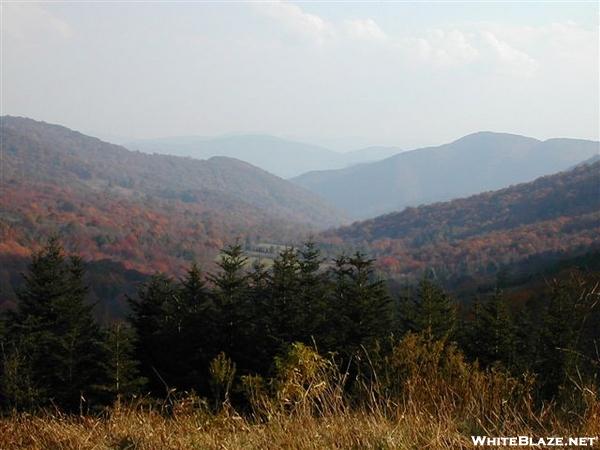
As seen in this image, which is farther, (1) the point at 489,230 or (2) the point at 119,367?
(1) the point at 489,230

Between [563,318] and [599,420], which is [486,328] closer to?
[563,318]

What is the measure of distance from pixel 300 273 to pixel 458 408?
18.5 metres

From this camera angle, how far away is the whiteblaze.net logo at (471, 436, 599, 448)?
2943 mm

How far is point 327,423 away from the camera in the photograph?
3648 mm

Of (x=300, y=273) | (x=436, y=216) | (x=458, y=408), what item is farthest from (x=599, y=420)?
(x=436, y=216)

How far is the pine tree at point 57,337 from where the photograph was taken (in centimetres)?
1909

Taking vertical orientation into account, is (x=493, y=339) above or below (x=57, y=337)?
above

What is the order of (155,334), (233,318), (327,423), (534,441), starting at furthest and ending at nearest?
(155,334) → (233,318) → (327,423) → (534,441)

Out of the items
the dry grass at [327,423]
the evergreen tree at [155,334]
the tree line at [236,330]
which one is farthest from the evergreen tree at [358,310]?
the dry grass at [327,423]

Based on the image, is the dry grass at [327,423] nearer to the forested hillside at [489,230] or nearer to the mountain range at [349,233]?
the mountain range at [349,233]

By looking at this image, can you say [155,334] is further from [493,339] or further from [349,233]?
[349,233]

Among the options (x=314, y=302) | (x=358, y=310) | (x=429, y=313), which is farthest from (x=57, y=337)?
(x=429, y=313)

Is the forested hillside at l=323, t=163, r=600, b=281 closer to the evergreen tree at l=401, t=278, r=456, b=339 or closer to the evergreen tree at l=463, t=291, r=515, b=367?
the evergreen tree at l=401, t=278, r=456, b=339

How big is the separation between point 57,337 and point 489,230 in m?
147
